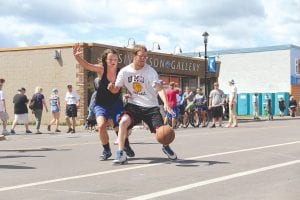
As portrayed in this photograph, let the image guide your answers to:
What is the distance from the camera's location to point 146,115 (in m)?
9.65

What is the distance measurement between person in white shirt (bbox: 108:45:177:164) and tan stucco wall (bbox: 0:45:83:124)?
18.2 metres

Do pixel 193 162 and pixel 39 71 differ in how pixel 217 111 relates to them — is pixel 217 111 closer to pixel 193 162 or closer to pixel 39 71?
pixel 39 71

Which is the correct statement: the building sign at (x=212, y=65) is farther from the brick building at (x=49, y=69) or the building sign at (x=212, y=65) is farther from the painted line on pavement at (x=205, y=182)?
the painted line on pavement at (x=205, y=182)

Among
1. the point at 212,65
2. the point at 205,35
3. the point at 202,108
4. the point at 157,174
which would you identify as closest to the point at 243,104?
the point at 212,65

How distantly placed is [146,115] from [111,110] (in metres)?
0.74

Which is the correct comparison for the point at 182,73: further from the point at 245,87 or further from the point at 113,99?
the point at 113,99

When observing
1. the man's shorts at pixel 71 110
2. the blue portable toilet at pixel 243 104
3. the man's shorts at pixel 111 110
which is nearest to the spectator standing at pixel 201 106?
the man's shorts at pixel 71 110

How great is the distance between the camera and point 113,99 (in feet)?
33.0

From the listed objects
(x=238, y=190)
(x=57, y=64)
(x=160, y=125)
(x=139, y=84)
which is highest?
(x=57, y=64)

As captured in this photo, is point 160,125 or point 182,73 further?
point 182,73

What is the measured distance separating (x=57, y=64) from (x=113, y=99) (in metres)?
18.7

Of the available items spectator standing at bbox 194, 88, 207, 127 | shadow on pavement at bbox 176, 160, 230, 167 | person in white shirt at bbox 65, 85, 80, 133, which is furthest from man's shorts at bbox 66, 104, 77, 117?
Result: shadow on pavement at bbox 176, 160, 230, 167

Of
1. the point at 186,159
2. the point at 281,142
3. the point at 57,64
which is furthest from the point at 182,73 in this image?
the point at 186,159

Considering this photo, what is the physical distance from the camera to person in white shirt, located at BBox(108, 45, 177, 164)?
31.3 ft
